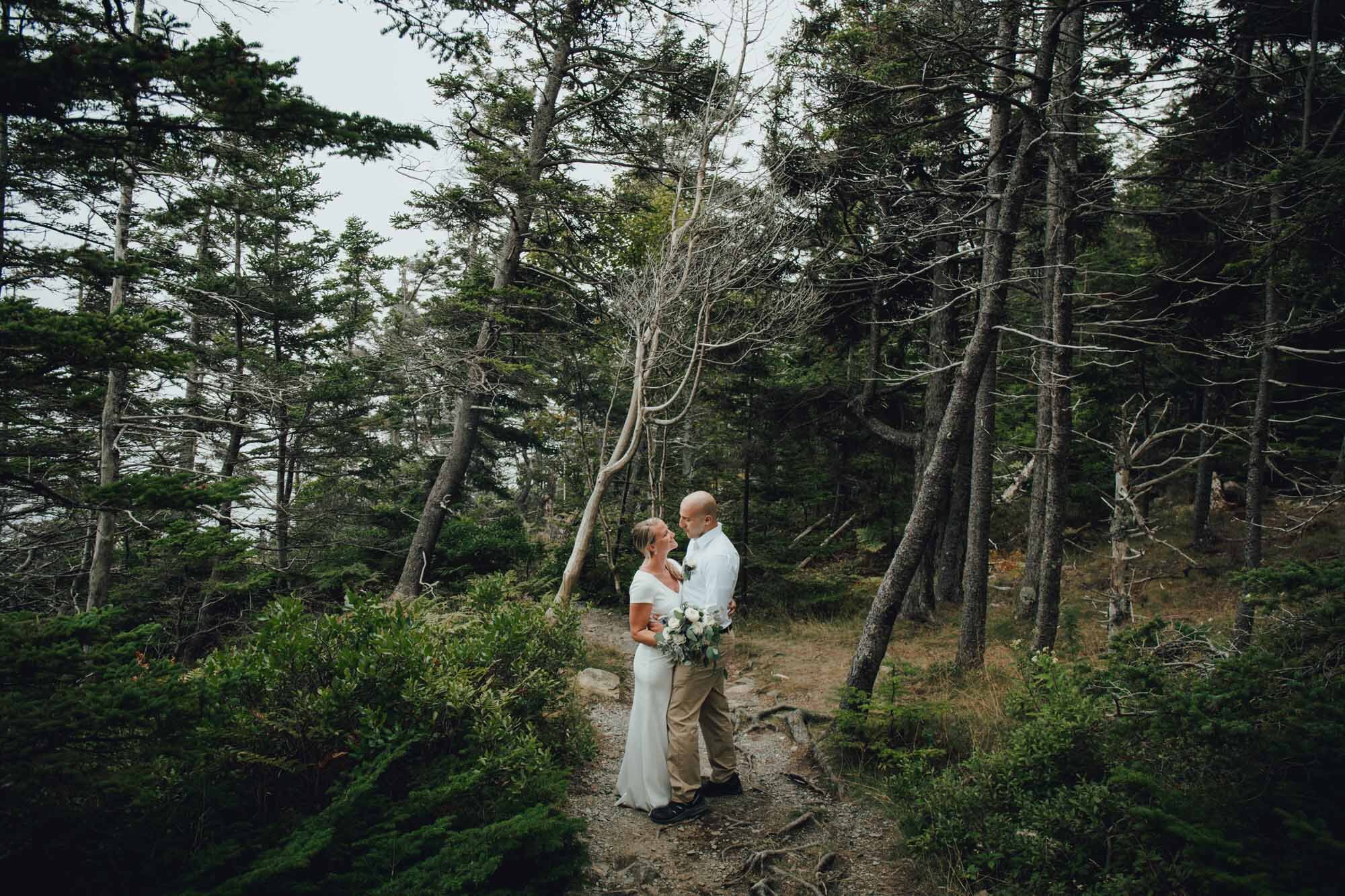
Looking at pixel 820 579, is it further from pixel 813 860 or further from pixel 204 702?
pixel 204 702

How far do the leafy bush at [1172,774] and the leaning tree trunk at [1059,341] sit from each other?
3.16m

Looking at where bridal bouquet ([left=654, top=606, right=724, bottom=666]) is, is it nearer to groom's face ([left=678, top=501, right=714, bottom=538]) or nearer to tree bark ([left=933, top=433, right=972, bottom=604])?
groom's face ([left=678, top=501, right=714, bottom=538])

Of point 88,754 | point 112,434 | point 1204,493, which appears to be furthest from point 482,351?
point 1204,493

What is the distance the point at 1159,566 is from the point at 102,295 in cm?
2293

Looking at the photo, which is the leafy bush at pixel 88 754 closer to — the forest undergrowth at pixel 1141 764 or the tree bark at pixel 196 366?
the forest undergrowth at pixel 1141 764

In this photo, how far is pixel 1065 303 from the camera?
724 centimetres

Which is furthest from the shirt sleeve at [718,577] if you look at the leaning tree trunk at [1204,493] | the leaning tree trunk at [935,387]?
the leaning tree trunk at [1204,493]

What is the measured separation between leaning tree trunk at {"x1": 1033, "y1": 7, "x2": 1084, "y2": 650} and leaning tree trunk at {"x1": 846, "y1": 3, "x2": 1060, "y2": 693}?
819 millimetres

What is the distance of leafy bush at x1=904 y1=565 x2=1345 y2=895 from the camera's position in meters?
2.31

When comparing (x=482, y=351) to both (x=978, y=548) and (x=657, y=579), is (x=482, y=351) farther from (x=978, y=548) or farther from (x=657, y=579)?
(x=978, y=548)

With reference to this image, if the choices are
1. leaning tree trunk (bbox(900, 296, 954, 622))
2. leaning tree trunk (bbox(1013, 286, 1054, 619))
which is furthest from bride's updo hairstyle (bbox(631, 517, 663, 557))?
leaning tree trunk (bbox(1013, 286, 1054, 619))

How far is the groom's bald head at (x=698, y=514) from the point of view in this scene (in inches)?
189

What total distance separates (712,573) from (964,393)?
3.34 m

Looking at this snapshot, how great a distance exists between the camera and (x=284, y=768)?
3184 mm
